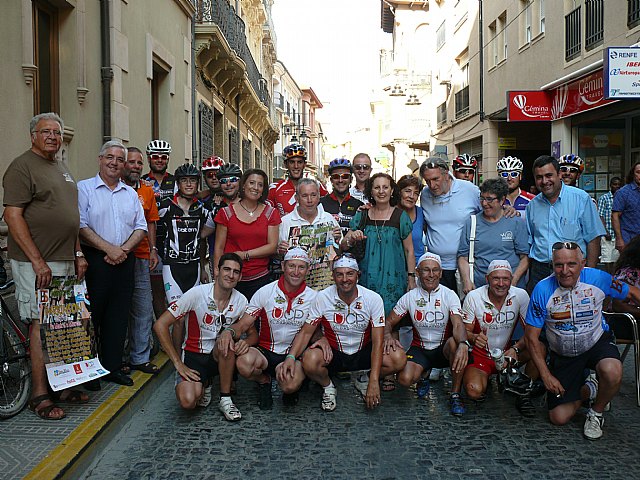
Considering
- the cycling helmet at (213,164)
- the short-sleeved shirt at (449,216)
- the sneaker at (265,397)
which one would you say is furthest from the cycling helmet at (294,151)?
the sneaker at (265,397)

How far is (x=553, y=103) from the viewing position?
1577 centimetres

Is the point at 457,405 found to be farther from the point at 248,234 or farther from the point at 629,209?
the point at 629,209

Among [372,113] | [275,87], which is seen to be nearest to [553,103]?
[275,87]

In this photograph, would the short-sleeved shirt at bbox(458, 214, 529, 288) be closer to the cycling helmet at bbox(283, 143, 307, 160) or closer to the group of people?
the group of people

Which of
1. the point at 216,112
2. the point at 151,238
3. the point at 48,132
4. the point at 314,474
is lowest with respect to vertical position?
the point at 314,474

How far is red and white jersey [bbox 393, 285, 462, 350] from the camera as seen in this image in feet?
19.1

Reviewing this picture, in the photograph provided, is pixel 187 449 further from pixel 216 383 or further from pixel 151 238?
pixel 151 238

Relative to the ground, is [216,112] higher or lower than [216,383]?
higher

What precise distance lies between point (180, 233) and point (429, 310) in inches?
98.2

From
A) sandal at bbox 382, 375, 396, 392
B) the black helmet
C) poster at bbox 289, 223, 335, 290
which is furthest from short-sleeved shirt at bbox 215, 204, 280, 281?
sandal at bbox 382, 375, 396, 392

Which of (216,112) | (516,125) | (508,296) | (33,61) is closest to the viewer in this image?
(508,296)

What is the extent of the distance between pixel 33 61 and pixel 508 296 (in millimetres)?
5806

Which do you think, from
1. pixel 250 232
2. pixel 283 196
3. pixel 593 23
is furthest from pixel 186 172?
pixel 593 23

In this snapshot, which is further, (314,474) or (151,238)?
(151,238)
